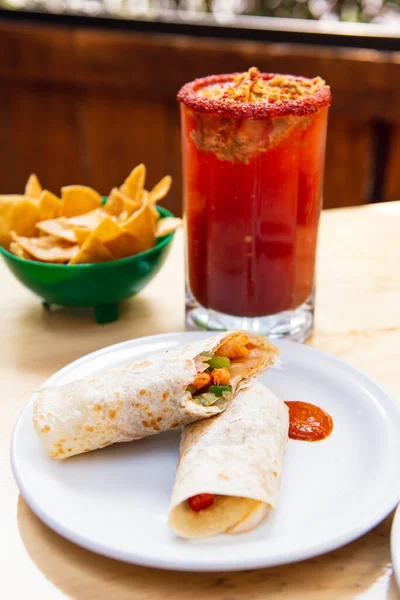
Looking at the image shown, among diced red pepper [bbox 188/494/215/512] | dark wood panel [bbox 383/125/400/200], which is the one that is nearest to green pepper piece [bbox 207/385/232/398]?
diced red pepper [bbox 188/494/215/512]

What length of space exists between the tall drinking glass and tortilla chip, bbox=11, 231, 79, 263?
0.84 feet

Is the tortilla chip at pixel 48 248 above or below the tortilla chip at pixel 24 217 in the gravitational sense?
below

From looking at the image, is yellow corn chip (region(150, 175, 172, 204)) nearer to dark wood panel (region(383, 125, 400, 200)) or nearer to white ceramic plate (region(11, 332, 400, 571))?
white ceramic plate (region(11, 332, 400, 571))

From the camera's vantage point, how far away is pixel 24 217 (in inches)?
58.5

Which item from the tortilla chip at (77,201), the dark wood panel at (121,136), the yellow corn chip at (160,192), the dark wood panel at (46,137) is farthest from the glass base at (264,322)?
the dark wood panel at (46,137)

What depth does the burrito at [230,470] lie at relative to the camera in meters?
0.87

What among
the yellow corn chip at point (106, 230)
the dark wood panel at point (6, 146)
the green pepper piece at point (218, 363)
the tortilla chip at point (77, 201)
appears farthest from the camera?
the dark wood panel at point (6, 146)

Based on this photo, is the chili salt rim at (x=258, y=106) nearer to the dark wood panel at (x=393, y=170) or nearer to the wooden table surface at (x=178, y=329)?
the wooden table surface at (x=178, y=329)

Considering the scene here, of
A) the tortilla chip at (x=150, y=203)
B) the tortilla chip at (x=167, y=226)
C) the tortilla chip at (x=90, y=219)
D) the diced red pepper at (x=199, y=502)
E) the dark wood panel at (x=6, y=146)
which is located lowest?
the dark wood panel at (x=6, y=146)

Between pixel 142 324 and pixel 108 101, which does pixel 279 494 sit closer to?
pixel 142 324

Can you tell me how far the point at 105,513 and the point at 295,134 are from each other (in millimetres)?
749

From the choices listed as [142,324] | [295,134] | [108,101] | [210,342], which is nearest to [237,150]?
[295,134]

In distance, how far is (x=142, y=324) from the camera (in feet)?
4.96

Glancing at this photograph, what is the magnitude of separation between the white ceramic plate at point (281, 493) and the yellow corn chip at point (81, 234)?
11.9 inches
